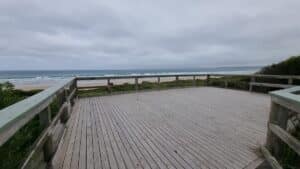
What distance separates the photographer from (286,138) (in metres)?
1.56

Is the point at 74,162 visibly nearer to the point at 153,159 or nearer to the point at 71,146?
the point at 71,146

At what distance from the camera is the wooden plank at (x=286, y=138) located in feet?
4.48

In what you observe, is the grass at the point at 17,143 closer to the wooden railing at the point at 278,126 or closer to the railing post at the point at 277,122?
the wooden railing at the point at 278,126

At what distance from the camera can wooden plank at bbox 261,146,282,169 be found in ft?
5.79

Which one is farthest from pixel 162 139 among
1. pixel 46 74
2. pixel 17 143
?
pixel 46 74

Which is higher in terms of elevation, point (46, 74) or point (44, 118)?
point (44, 118)

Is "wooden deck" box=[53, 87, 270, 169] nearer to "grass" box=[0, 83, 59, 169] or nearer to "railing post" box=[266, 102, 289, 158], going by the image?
"railing post" box=[266, 102, 289, 158]

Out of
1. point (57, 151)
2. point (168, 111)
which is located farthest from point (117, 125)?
point (168, 111)

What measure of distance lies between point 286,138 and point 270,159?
521 millimetres

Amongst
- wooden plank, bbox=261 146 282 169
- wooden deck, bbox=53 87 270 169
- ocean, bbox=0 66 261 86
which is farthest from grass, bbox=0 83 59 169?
ocean, bbox=0 66 261 86

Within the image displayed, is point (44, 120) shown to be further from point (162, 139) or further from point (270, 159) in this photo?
point (270, 159)

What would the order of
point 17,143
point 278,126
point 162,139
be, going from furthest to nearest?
1. point 162,139
2. point 278,126
3. point 17,143

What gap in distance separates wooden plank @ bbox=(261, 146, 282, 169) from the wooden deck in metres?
0.10

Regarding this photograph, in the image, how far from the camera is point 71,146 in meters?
2.37
